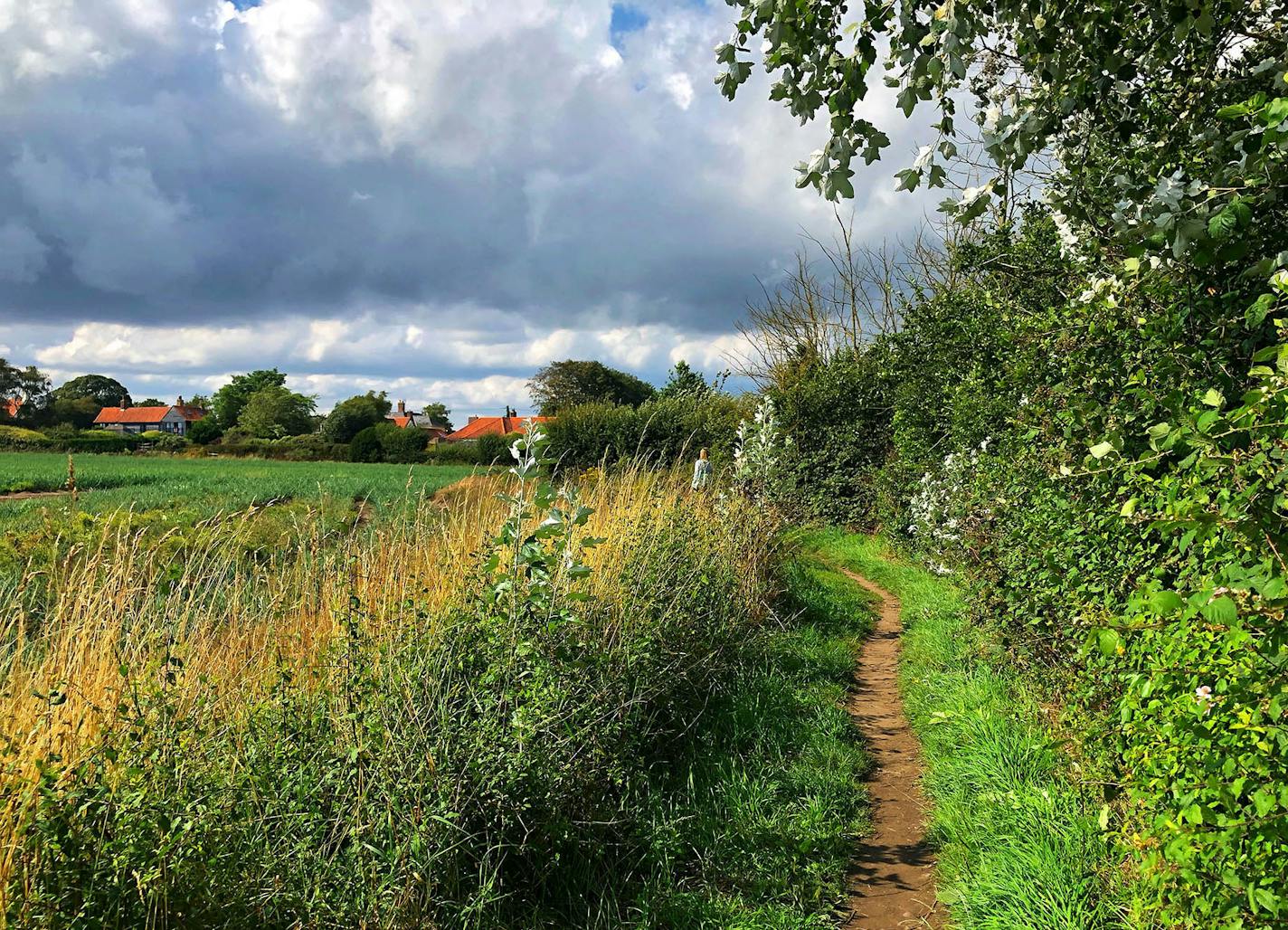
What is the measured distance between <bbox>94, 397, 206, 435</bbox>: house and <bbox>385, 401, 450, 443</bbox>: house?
30.1 m

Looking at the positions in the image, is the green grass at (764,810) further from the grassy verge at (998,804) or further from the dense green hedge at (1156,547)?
the dense green hedge at (1156,547)

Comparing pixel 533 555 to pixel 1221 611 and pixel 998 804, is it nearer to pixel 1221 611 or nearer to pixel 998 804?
pixel 998 804

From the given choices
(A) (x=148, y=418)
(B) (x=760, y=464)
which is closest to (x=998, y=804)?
(B) (x=760, y=464)

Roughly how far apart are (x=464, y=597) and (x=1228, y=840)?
361 cm

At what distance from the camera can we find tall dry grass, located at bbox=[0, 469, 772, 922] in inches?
117

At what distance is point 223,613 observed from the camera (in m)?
4.48

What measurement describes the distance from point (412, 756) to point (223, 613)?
1972mm

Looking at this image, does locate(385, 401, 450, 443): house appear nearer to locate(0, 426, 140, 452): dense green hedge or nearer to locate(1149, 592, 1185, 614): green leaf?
locate(0, 426, 140, 452): dense green hedge

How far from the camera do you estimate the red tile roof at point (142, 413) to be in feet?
322

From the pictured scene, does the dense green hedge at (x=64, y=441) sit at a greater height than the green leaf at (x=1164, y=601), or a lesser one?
lesser

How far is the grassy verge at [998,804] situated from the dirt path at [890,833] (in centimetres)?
10

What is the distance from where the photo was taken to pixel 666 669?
4.95m

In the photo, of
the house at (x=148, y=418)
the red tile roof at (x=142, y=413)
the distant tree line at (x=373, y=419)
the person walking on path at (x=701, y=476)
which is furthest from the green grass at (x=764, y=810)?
the red tile roof at (x=142, y=413)

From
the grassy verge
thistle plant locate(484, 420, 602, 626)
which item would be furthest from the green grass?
thistle plant locate(484, 420, 602, 626)
